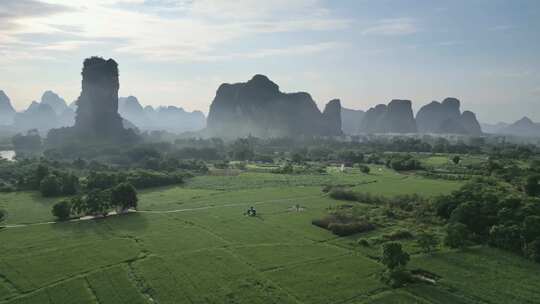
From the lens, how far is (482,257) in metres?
29.0

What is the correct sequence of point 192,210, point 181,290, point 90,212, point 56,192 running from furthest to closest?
point 56,192, point 192,210, point 90,212, point 181,290

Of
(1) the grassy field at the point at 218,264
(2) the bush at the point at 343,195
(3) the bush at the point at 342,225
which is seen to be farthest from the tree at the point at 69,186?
(3) the bush at the point at 342,225

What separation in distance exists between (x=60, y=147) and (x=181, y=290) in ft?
316

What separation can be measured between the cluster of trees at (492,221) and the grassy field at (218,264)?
1.30 m

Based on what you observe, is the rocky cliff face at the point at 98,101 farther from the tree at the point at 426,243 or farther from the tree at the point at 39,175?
the tree at the point at 426,243

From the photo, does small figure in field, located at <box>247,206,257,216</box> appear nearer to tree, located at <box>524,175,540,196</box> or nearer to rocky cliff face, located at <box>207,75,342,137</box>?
tree, located at <box>524,175,540,196</box>

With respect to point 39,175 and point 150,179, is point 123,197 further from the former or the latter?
point 39,175

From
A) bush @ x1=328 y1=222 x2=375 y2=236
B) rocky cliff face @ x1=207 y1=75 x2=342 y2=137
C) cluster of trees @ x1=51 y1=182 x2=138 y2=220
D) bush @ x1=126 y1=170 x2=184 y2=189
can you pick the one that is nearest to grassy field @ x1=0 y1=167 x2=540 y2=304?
bush @ x1=328 y1=222 x2=375 y2=236

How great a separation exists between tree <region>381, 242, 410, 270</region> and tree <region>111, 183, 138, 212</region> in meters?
27.5

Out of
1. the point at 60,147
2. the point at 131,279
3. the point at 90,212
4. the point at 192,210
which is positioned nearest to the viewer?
the point at 131,279

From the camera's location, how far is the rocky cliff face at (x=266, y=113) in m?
182

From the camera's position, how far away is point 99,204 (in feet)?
137

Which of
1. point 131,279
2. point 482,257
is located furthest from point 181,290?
point 482,257

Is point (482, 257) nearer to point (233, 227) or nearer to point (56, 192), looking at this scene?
point (233, 227)
